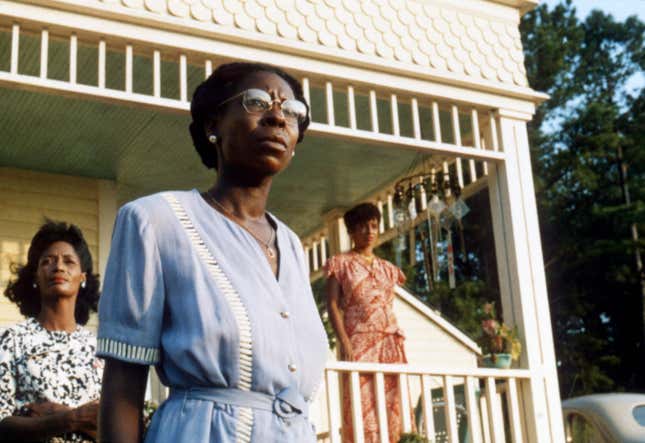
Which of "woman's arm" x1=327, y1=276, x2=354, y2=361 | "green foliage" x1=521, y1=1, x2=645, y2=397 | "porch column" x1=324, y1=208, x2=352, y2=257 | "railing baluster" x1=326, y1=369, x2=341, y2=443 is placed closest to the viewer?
"railing baluster" x1=326, y1=369, x2=341, y2=443

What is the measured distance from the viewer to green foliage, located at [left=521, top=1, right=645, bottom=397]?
25062mm

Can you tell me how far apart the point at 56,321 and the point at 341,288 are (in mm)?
2675

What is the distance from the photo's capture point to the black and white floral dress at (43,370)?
3104 mm

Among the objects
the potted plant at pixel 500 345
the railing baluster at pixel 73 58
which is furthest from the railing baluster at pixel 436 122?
the railing baluster at pixel 73 58

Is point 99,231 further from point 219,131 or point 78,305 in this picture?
point 219,131

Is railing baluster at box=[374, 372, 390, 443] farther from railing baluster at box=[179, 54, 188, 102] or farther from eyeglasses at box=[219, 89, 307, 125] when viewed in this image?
eyeglasses at box=[219, 89, 307, 125]

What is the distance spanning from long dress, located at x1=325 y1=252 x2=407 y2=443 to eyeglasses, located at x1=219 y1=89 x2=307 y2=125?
13.2 ft

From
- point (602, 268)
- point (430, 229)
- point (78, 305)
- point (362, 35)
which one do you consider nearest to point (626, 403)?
point (430, 229)

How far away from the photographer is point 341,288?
5852mm

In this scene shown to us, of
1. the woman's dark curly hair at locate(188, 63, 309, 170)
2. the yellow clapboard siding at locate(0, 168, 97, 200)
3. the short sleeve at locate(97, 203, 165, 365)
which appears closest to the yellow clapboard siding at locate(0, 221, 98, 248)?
the yellow clapboard siding at locate(0, 168, 97, 200)

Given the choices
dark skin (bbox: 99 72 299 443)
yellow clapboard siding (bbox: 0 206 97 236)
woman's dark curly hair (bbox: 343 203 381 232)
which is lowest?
dark skin (bbox: 99 72 299 443)

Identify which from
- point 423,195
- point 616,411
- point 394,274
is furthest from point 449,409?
point 616,411

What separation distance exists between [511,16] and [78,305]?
171 inches

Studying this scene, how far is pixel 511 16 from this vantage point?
22.4 ft
